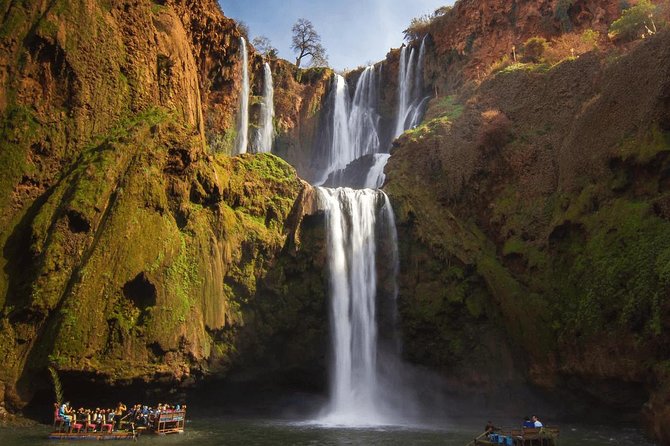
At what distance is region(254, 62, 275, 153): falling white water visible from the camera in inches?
1801

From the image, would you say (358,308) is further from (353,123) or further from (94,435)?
(353,123)

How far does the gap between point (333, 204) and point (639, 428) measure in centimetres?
1793

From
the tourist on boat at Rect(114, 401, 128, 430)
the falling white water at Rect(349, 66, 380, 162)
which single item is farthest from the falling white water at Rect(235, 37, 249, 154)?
the tourist on boat at Rect(114, 401, 128, 430)

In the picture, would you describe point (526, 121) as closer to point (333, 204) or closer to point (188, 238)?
point (333, 204)

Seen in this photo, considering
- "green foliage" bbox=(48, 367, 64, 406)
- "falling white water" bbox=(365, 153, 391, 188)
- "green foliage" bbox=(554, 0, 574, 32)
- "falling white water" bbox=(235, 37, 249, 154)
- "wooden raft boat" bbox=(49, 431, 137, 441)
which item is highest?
"green foliage" bbox=(554, 0, 574, 32)

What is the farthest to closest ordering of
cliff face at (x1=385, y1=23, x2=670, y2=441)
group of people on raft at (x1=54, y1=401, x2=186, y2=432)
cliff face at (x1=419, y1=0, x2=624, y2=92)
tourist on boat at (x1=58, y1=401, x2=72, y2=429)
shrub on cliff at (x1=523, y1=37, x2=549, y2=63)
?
cliff face at (x1=419, y1=0, x2=624, y2=92) → shrub on cliff at (x1=523, y1=37, x2=549, y2=63) → cliff face at (x1=385, y1=23, x2=670, y2=441) → group of people on raft at (x1=54, y1=401, x2=186, y2=432) → tourist on boat at (x1=58, y1=401, x2=72, y2=429)

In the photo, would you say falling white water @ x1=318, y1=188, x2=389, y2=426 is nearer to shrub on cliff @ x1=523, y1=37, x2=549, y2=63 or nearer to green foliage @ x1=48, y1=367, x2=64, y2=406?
green foliage @ x1=48, y1=367, x2=64, y2=406

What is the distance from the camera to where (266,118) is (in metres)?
46.8

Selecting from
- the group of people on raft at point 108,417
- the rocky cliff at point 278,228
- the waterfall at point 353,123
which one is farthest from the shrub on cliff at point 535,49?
the group of people on raft at point 108,417

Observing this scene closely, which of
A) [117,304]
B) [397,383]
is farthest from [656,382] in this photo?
[117,304]

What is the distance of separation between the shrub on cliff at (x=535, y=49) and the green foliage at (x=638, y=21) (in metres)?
4.90

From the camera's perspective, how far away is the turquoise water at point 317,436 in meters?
19.0

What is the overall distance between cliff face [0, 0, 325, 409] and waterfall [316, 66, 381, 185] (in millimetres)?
19260

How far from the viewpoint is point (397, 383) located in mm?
28766
